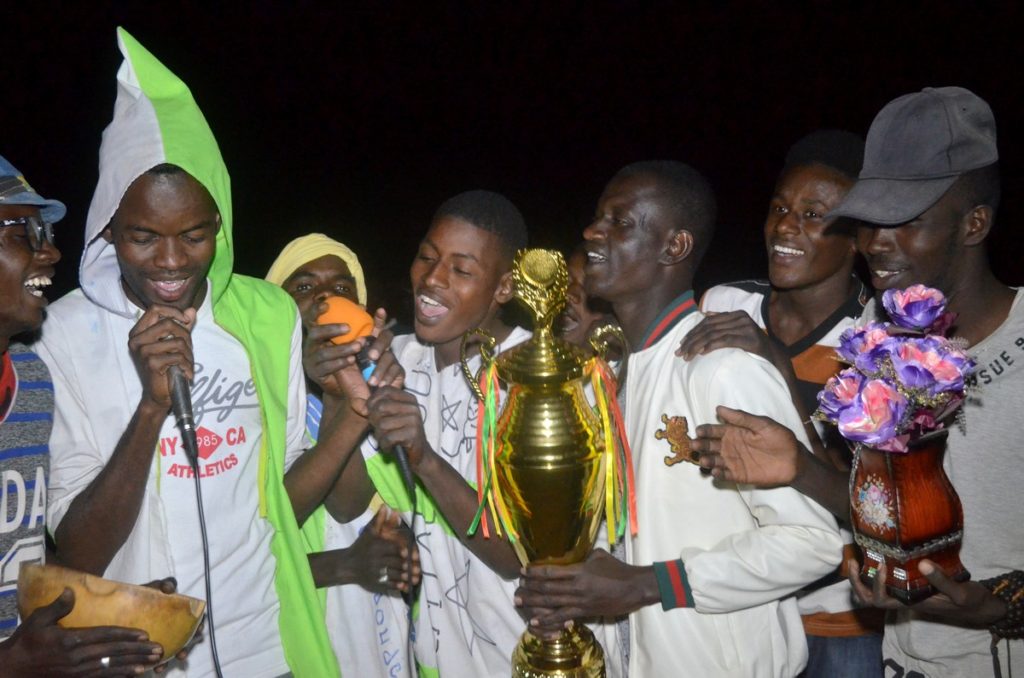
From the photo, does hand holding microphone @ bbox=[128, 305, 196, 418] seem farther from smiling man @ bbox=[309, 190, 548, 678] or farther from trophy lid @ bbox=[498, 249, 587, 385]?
trophy lid @ bbox=[498, 249, 587, 385]

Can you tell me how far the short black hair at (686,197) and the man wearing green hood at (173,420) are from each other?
869 millimetres

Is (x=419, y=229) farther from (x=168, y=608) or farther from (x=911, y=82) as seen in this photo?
(x=168, y=608)

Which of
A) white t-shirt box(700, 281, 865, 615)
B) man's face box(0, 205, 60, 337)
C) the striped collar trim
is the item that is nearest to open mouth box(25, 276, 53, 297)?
man's face box(0, 205, 60, 337)

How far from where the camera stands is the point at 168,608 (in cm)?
143

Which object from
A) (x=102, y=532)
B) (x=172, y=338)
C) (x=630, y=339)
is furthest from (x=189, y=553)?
(x=630, y=339)

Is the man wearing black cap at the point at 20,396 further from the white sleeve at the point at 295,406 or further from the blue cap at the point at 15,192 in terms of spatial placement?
the white sleeve at the point at 295,406

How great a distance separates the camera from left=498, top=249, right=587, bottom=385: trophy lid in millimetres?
1418

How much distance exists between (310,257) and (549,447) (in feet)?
4.67

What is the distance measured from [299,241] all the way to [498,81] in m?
2.63

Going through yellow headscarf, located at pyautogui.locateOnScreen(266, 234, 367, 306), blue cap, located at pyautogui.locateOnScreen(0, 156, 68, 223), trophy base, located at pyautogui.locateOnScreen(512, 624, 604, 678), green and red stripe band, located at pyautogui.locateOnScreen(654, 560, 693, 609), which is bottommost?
trophy base, located at pyautogui.locateOnScreen(512, 624, 604, 678)

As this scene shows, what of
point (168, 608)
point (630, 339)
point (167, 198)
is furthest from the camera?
point (630, 339)

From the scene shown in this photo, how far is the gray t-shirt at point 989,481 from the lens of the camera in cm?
168

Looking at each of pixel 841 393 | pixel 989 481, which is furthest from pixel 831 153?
pixel 841 393

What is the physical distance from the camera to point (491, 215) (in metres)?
2.23
